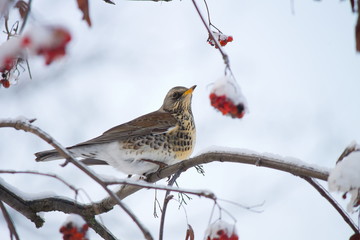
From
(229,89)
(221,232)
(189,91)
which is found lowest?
(221,232)

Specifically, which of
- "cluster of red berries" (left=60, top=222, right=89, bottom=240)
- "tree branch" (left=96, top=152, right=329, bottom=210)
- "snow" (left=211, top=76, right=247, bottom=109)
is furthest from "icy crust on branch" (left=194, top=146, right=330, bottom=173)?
"cluster of red berries" (left=60, top=222, right=89, bottom=240)

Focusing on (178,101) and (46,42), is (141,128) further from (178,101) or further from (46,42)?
(46,42)

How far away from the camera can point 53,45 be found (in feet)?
4.21

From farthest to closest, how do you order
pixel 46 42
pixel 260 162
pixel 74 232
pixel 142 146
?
pixel 142 146 < pixel 260 162 < pixel 74 232 < pixel 46 42

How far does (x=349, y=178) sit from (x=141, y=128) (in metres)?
2.54

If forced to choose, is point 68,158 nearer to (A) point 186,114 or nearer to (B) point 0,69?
(B) point 0,69

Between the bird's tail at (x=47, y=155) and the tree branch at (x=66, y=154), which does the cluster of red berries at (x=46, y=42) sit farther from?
the bird's tail at (x=47, y=155)

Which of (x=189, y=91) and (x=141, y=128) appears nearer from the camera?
(x=141, y=128)

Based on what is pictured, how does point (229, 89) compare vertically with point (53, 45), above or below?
below

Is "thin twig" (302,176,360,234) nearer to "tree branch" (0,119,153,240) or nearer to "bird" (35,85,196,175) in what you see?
"tree branch" (0,119,153,240)

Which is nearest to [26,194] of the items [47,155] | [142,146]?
[47,155]

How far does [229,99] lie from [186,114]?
2454mm

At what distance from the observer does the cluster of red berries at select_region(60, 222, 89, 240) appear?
1.71 metres

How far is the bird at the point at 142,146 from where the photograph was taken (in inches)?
146
